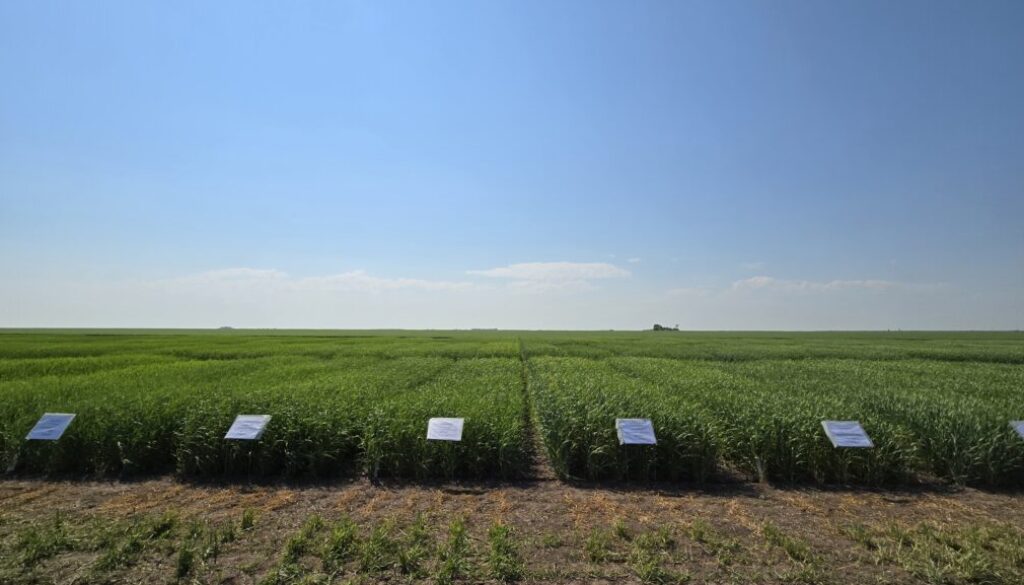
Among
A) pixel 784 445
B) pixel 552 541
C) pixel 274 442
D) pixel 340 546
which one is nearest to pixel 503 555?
pixel 552 541

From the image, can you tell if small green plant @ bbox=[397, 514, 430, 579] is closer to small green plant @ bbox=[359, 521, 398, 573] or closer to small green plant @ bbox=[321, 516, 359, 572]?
small green plant @ bbox=[359, 521, 398, 573]

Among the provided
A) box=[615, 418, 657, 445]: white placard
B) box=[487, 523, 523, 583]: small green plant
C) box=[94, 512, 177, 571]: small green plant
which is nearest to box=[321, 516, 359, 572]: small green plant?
box=[487, 523, 523, 583]: small green plant

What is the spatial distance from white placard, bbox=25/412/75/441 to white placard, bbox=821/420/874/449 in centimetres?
1295

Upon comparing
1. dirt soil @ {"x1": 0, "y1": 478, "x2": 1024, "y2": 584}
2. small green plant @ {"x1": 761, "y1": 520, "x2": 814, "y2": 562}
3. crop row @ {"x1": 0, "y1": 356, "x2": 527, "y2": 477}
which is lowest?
dirt soil @ {"x1": 0, "y1": 478, "x2": 1024, "y2": 584}

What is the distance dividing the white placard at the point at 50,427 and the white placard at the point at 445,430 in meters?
6.28

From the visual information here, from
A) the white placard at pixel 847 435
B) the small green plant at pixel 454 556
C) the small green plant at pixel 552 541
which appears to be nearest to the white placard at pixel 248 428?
the small green plant at pixel 454 556

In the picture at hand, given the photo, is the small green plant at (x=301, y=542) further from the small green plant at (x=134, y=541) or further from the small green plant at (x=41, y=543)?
the small green plant at (x=41, y=543)


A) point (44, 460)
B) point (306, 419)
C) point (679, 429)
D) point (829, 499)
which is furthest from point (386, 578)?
point (44, 460)

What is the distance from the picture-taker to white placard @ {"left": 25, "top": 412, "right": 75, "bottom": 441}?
7.75 meters

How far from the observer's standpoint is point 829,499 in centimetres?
707

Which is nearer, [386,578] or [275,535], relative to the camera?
[386,578]

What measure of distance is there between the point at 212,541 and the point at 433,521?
252cm

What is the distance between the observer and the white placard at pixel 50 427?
7754 mm

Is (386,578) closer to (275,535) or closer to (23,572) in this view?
(275,535)
